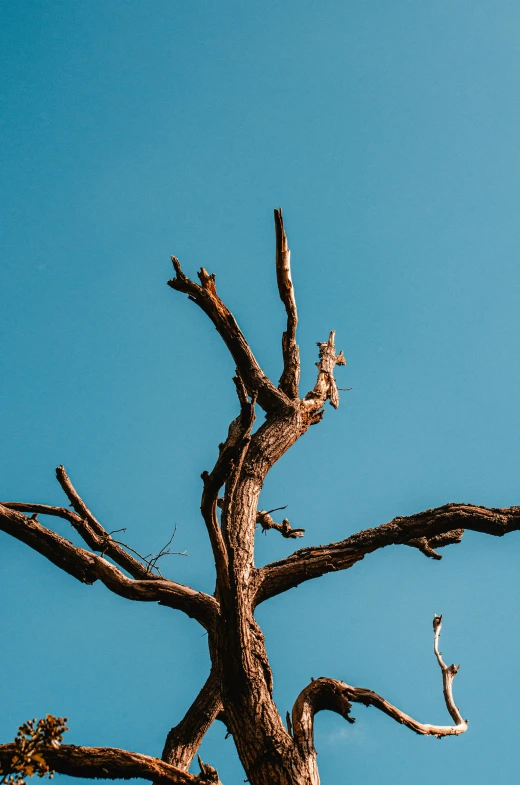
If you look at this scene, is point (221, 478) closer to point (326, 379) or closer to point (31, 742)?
point (31, 742)

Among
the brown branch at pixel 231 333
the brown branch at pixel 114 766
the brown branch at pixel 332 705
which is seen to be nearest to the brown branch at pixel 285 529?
the brown branch at pixel 231 333

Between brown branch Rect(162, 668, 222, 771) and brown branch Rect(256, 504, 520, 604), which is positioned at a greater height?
brown branch Rect(256, 504, 520, 604)

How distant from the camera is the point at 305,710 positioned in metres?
3.46

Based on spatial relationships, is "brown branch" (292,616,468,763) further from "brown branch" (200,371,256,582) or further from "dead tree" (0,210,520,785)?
"brown branch" (200,371,256,582)

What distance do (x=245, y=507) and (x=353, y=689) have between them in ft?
4.47

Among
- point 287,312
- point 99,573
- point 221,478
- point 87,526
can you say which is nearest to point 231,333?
point 287,312

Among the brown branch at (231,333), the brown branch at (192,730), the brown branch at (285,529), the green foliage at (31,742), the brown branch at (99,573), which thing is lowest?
the green foliage at (31,742)

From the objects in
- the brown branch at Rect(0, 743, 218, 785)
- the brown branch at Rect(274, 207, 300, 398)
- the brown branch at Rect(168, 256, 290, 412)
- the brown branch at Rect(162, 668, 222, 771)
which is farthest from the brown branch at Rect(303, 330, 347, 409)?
the brown branch at Rect(0, 743, 218, 785)

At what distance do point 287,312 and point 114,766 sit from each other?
14.0ft

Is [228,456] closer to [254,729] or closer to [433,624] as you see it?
[254,729]

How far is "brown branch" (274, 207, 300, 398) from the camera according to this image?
5.95 metres

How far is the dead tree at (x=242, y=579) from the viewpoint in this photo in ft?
10.6

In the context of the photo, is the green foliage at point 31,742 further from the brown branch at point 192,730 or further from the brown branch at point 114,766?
the brown branch at point 192,730

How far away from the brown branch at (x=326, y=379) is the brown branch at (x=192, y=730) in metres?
2.82
